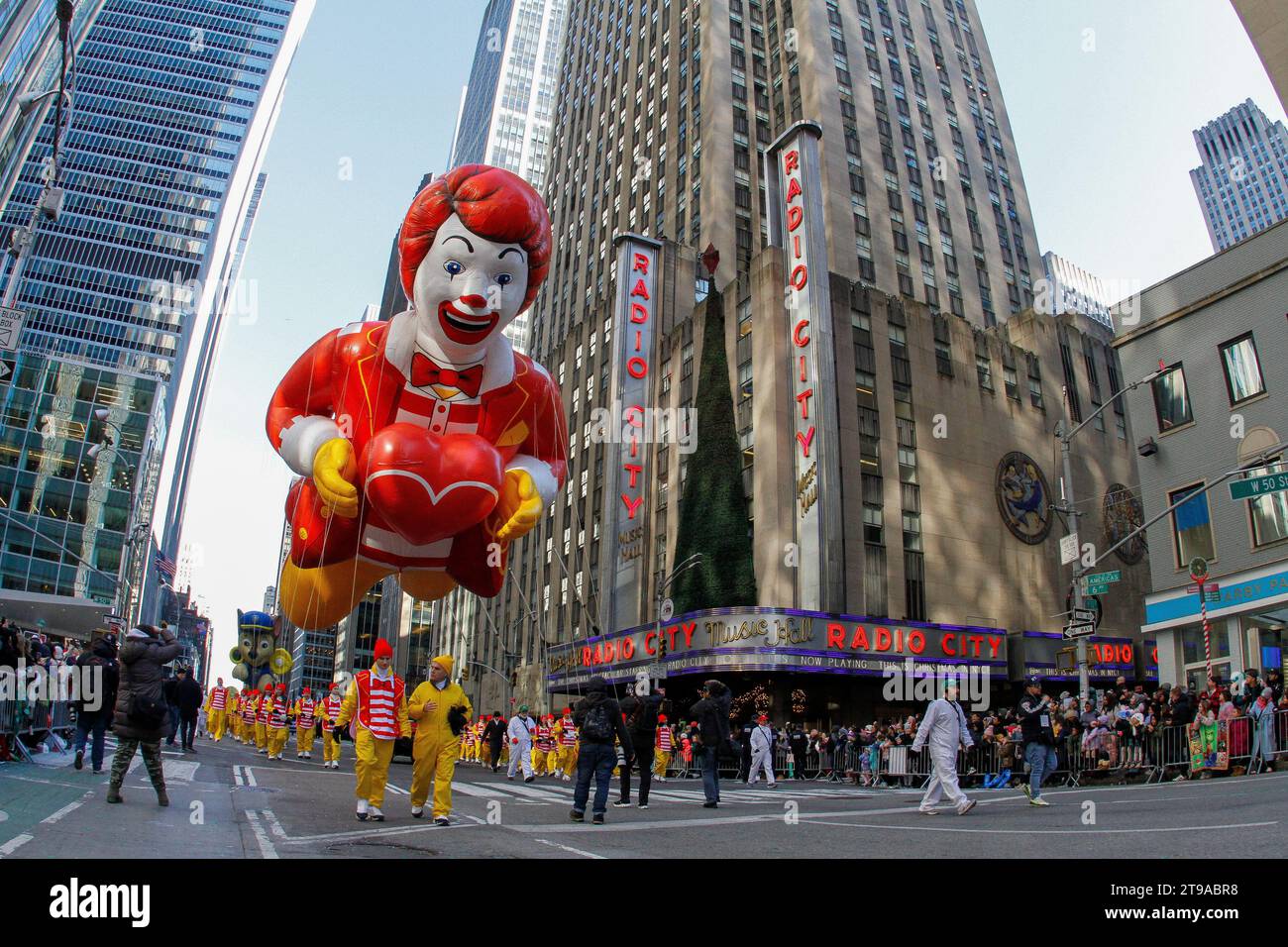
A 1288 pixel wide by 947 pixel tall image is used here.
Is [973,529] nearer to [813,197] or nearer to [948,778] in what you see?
[813,197]

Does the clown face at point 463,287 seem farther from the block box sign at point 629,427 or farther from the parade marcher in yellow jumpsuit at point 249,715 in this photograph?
the block box sign at point 629,427

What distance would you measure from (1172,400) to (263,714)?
29.1 metres

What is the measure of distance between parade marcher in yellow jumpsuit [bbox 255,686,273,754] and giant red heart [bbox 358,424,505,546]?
17547mm

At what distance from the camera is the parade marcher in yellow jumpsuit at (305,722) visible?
25.0 metres

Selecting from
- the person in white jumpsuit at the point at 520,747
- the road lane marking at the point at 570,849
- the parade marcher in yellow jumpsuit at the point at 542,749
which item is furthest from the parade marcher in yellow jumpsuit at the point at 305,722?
the road lane marking at the point at 570,849

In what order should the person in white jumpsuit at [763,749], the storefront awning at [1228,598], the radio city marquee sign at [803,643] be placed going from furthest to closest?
the radio city marquee sign at [803,643]
the storefront awning at [1228,598]
the person in white jumpsuit at [763,749]

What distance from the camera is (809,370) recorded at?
134ft

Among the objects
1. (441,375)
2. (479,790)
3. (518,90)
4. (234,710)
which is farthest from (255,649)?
(518,90)

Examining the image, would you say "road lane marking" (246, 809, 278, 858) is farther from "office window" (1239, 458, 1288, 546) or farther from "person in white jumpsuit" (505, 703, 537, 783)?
"office window" (1239, 458, 1288, 546)

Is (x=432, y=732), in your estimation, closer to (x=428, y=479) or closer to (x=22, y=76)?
(x=428, y=479)

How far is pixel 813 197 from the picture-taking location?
4297cm

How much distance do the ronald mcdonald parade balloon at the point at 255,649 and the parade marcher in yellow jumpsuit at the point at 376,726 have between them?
17.2m
